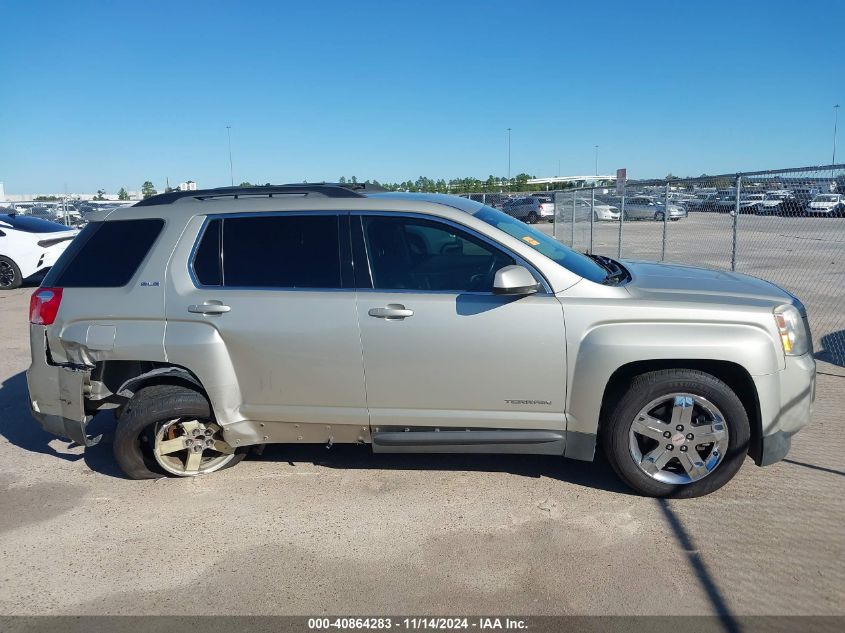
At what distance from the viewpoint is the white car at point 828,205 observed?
7.38 metres

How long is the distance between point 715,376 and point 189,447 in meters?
3.38

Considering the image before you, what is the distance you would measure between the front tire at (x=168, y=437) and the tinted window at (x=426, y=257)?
4.86ft

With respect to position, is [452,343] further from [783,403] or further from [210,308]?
[783,403]

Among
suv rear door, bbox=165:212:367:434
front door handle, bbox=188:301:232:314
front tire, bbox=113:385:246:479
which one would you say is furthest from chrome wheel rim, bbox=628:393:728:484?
front tire, bbox=113:385:246:479

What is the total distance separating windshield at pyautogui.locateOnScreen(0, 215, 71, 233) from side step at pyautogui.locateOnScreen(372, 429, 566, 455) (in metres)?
12.6

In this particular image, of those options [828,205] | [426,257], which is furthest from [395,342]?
[828,205]

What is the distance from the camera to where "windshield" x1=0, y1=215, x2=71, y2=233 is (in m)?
14.0

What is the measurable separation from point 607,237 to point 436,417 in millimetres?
15141

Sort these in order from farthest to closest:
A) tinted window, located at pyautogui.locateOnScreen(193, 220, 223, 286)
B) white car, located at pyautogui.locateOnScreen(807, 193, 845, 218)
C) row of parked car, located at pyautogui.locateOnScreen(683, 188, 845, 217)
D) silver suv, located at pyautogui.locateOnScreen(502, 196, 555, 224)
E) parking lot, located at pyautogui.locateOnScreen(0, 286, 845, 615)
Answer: silver suv, located at pyautogui.locateOnScreen(502, 196, 555, 224)
row of parked car, located at pyautogui.locateOnScreen(683, 188, 845, 217)
white car, located at pyautogui.locateOnScreen(807, 193, 845, 218)
tinted window, located at pyautogui.locateOnScreen(193, 220, 223, 286)
parking lot, located at pyautogui.locateOnScreen(0, 286, 845, 615)

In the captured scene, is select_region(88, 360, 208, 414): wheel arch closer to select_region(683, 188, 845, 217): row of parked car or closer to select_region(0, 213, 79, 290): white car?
select_region(683, 188, 845, 217): row of parked car

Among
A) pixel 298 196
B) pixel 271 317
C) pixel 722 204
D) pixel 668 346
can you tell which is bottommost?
pixel 668 346

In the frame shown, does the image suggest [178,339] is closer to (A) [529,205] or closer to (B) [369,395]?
(B) [369,395]

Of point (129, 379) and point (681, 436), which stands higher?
point (129, 379)

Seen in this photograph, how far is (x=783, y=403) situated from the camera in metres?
4.00
